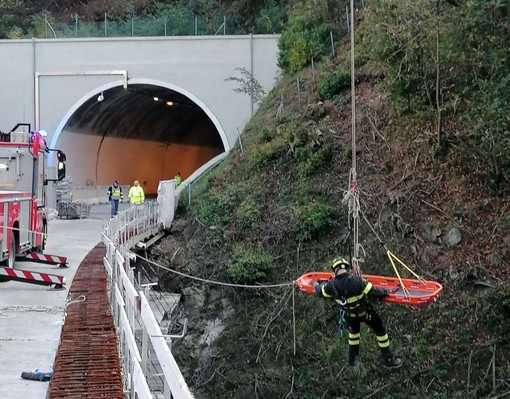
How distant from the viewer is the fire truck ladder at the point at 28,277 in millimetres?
12516

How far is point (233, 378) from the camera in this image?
581 inches

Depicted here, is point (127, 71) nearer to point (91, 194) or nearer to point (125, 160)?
point (91, 194)

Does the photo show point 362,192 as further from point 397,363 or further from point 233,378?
point 397,363

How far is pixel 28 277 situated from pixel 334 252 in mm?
6845

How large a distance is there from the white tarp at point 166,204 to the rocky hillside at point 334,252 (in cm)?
42

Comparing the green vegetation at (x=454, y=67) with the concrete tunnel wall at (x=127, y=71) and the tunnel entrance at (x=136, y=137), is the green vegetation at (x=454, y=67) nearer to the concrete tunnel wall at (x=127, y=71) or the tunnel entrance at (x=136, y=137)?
the concrete tunnel wall at (x=127, y=71)

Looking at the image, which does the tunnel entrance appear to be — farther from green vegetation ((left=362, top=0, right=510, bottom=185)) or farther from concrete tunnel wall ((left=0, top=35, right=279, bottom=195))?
green vegetation ((left=362, top=0, right=510, bottom=185))

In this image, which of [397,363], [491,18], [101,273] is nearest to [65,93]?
[101,273]

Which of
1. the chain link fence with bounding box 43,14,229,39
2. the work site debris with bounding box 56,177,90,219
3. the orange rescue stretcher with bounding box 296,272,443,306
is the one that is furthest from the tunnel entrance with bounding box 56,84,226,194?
the orange rescue stretcher with bounding box 296,272,443,306

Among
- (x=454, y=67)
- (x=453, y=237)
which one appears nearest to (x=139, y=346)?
(x=453, y=237)

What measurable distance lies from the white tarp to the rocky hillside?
1.37 feet

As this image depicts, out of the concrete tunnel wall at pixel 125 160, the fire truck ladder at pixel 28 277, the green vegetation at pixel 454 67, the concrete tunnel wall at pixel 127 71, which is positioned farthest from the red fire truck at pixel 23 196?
the concrete tunnel wall at pixel 125 160

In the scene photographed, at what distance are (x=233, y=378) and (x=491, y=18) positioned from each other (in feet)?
28.4

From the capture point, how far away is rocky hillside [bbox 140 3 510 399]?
1269cm
